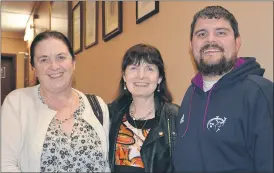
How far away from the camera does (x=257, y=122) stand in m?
1.11

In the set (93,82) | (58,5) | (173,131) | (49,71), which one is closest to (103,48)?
(93,82)

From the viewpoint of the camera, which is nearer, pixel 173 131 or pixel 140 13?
pixel 173 131

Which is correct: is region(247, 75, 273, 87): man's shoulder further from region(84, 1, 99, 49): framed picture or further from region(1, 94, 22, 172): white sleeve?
region(84, 1, 99, 49): framed picture

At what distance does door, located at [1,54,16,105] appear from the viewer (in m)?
6.57

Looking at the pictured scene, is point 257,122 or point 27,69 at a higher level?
point 27,69

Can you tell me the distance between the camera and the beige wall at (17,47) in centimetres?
693

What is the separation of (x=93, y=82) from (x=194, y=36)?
218 centimetres

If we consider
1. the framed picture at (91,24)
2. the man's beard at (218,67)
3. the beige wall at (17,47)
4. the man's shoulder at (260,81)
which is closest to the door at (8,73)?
the beige wall at (17,47)

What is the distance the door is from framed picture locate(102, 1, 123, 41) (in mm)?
4358

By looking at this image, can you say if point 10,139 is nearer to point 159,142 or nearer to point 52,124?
point 52,124

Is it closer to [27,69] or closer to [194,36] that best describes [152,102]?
[194,36]

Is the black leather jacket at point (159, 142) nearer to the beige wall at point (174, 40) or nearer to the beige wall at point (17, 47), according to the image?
the beige wall at point (174, 40)

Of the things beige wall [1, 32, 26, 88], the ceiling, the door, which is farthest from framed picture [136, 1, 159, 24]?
beige wall [1, 32, 26, 88]

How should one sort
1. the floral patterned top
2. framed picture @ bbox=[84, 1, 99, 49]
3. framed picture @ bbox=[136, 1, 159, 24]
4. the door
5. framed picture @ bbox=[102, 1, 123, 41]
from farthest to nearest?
the door, framed picture @ bbox=[84, 1, 99, 49], framed picture @ bbox=[102, 1, 123, 41], framed picture @ bbox=[136, 1, 159, 24], the floral patterned top
